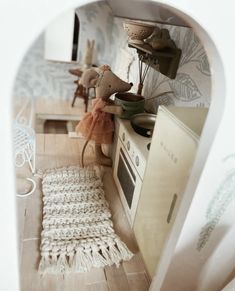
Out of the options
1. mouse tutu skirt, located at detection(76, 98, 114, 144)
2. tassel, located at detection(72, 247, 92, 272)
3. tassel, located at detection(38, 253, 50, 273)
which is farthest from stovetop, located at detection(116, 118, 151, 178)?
tassel, located at detection(38, 253, 50, 273)

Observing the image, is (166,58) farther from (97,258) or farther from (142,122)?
(97,258)

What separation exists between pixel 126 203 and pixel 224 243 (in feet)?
2.99

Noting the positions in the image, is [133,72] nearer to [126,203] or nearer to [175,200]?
[126,203]

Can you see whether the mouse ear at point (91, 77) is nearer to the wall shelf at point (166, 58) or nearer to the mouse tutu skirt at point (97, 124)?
the mouse tutu skirt at point (97, 124)

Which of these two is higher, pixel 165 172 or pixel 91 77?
pixel 91 77

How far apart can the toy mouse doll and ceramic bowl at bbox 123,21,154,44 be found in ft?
1.11

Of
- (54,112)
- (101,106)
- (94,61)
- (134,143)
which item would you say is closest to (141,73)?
(101,106)

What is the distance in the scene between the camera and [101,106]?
7.04 feet

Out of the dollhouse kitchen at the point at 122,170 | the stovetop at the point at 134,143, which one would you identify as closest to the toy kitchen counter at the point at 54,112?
the dollhouse kitchen at the point at 122,170

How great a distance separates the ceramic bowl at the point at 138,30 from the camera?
1907 mm

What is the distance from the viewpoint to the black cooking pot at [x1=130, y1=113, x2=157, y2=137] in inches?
74.4

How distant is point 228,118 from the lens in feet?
2.71

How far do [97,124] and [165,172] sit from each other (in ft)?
3.64

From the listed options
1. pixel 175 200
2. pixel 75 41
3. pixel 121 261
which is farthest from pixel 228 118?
pixel 75 41
